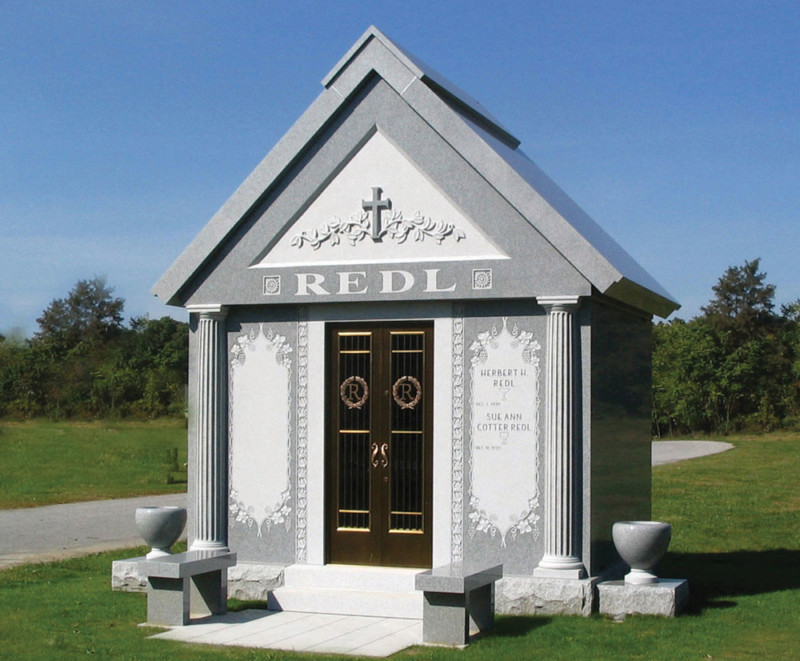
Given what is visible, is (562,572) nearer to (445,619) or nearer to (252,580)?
(445,619)

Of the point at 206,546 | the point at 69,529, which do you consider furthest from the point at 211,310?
the point at 69,529

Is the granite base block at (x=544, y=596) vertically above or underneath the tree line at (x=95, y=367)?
underneath

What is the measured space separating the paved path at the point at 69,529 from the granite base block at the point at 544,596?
7.44 m

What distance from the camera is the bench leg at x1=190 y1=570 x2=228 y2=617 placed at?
1064cm

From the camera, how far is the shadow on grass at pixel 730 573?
11680 millimetres

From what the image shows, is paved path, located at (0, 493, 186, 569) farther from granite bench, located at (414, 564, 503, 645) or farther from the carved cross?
granite bench, located at (414, 564, 503, 645)

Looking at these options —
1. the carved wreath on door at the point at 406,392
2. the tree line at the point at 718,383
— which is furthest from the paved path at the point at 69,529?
the tree line at the point at 718,383

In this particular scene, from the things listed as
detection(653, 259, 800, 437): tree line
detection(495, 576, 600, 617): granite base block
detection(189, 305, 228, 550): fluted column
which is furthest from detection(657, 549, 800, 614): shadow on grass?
detection(653, 259, 800, 437): tree line

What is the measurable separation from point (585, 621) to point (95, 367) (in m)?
11.9

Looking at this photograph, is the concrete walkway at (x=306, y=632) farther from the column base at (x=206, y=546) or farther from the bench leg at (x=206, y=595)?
the column base at (x=206, y=546)

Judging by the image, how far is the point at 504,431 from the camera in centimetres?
1076

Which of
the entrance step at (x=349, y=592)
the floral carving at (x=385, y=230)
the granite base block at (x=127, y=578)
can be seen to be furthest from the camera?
the granite base block at (x=127, y=578)

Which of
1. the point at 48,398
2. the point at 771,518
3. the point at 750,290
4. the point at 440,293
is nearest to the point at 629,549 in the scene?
the point at 440,293

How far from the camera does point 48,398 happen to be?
13383 mm
